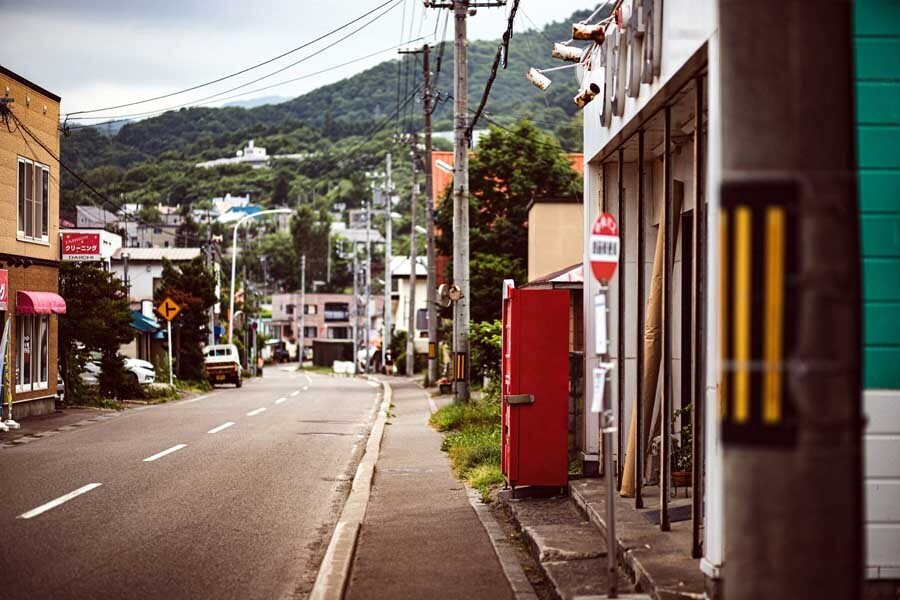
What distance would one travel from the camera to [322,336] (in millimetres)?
120875

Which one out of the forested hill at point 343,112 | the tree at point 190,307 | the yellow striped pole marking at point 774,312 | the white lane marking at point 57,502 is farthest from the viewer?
the forested hill at point 343,112

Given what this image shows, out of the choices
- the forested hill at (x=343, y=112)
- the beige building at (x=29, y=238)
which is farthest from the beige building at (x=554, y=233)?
the beige building at (x=29, y=238)

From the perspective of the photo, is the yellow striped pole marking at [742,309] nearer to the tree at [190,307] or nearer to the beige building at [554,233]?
the beige building at [554,233]

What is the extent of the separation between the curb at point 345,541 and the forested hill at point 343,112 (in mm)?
16594

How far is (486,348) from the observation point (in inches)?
976

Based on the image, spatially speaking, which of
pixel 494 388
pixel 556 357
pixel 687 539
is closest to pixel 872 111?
pixel 687 539

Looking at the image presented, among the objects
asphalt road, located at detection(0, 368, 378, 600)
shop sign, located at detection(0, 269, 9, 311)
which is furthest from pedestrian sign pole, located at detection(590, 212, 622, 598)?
shop sign, located at detection(0, 269, 9, 311)

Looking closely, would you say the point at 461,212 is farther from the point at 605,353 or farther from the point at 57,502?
the point at 605,353

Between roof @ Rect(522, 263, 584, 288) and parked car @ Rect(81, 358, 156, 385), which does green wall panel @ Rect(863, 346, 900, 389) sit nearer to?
roof @ Rect(522, 263, 584, 288)

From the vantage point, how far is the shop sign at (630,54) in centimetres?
830

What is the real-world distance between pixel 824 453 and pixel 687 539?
5.07 metres

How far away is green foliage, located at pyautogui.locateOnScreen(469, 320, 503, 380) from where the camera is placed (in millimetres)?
23781

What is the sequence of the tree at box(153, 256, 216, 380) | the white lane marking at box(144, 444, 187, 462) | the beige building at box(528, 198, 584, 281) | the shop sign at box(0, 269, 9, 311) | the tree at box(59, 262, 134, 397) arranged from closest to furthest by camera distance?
the white lane marking at box(144, 444, 187, 462) < the shop sign at box(0, 269, 9, 311) < the tree at box(59, 262, 134, 397) < the beige building at box(528, 198, 584, 281) < the tree at box(153, 256, 216, 380)

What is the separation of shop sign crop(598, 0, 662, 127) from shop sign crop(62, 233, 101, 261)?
17998 mm
